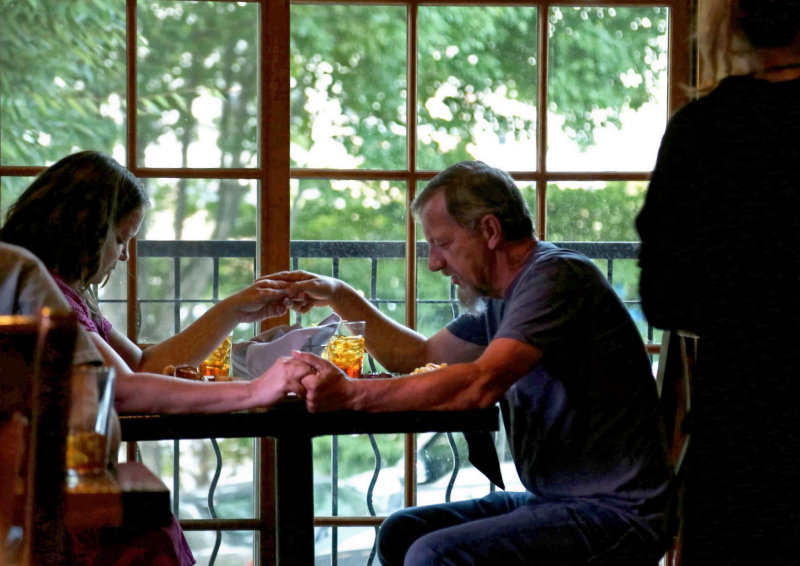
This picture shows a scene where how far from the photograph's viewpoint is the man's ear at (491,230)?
2193 mm

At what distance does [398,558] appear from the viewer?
86.4 inches

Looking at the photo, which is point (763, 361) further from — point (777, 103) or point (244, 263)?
point (244, 263)

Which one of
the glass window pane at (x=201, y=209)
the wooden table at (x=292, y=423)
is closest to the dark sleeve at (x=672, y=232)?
the wooden table at (x=292, y=423)

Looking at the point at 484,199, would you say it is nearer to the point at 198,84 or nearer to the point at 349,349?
the point at 349,349

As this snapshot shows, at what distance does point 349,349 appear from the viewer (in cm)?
226

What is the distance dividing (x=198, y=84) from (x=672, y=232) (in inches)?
67.0

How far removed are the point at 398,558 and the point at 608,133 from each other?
1.39m

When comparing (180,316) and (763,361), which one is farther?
(180,316)

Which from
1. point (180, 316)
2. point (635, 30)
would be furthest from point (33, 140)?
point (635, 30)

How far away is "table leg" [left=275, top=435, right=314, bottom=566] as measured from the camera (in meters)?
2.04

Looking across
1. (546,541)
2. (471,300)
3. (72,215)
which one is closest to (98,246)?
(72,215)

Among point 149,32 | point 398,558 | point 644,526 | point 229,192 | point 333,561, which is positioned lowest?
point 333,561

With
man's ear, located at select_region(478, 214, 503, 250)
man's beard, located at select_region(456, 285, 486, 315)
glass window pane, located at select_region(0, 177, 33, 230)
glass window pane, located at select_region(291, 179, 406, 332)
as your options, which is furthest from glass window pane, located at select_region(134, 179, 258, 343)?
man's ear, located at select_region(478, 214, 503, 250)

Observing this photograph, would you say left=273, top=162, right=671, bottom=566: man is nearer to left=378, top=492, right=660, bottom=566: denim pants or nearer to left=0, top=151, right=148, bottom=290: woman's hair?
left=378, top=492, right=660, bottom=566: denim pants
